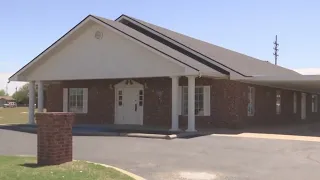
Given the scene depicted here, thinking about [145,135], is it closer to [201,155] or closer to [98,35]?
[201,155]

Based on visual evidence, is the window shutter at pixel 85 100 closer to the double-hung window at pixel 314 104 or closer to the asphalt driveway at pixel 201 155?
the asphalt driveway at pixel 201 155

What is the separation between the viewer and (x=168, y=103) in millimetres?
22922

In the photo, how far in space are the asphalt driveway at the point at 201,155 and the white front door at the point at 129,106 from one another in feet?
23.1

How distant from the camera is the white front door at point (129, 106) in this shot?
78.3 feet

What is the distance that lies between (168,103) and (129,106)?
2.42 meters

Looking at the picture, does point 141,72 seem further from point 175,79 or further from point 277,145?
point 277,145

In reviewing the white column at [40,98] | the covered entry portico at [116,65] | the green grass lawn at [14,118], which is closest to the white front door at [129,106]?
the covered entry portico at [116,65]

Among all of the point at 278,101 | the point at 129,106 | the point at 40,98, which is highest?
the point at 40,98

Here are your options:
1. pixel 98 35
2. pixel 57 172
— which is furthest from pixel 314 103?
pixel 57 172

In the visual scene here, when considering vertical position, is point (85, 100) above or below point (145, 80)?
below

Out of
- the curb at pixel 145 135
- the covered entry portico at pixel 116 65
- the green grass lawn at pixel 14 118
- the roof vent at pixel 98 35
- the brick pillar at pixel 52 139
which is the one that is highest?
the roof vent at pixel 98 35

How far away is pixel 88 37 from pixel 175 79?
5722mm

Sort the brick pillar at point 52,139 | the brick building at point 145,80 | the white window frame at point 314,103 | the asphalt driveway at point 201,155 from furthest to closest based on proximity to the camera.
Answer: the white window frame at point 314,103
the brick building at point 145,80
the asphalt driveway at point 201,155
the brick pillar at point 52,139

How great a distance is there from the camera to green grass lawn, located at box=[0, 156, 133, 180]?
8.09m
